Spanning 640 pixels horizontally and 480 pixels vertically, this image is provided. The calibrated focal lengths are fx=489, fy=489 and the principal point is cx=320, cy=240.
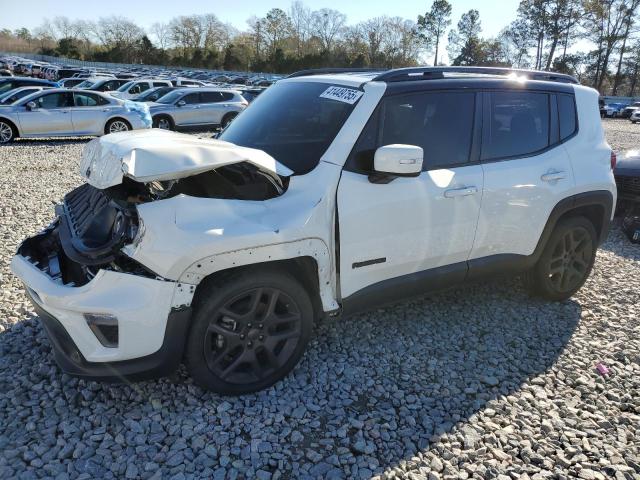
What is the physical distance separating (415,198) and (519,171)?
102 cm

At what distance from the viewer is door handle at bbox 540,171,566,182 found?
3.72 meters

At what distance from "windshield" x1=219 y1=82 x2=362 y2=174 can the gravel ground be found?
1387mm

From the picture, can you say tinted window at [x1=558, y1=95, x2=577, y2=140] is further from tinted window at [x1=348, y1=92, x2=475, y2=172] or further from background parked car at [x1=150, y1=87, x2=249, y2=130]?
background parked car at [x1=150, y1=87, x2=249, y2=130]

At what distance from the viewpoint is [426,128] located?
3297 millimetres

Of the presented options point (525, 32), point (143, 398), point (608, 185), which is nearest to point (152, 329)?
point (143, 398)

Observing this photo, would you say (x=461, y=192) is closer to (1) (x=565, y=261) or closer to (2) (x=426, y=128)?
(2) (x=426, y=128)

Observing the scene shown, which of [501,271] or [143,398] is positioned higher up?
[501,271]

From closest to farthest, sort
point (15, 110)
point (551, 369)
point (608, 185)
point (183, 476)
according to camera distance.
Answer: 1. point (183, 476)
2. point (551, 369)
3. point (608, 185)
4. point (15, 110)

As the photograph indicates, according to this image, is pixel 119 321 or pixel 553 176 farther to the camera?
pixel 553 176

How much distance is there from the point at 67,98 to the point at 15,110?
4.28 ft

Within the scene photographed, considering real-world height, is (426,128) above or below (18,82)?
above

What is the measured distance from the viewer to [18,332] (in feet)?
11.7

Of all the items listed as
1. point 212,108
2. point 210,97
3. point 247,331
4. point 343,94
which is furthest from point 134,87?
point 247,331

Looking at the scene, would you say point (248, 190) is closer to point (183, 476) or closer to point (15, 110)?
A: point (183, 476)
